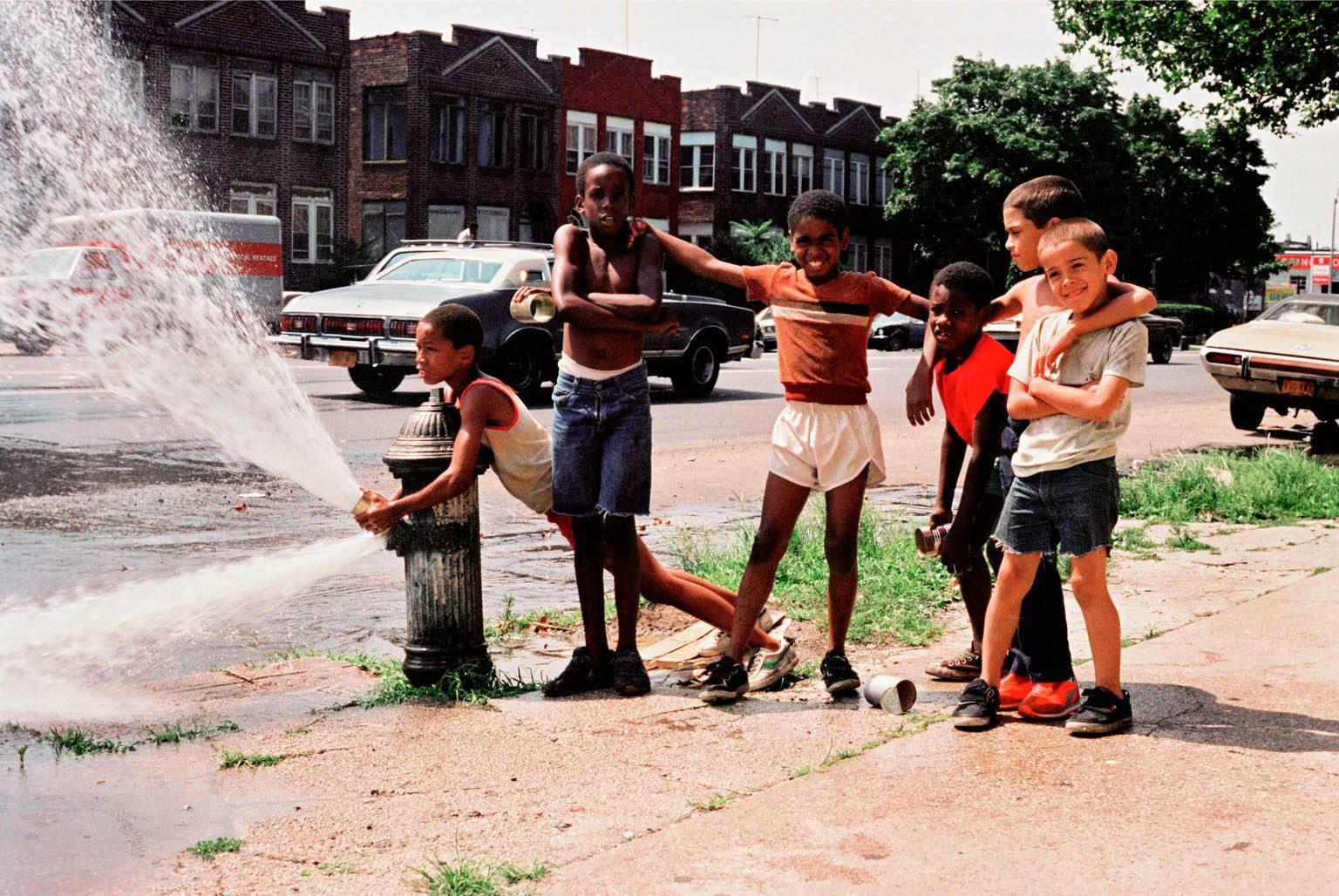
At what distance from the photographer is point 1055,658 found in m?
5.04

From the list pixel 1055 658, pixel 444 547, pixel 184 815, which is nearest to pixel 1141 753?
pixel 1055 658

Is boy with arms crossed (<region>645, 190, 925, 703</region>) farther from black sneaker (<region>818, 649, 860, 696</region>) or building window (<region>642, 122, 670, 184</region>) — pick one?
building window (<region>642, 122, 670, 184</region>)

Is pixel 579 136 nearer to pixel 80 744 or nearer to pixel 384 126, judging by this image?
pixel 384 126

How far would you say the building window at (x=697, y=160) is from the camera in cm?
5528

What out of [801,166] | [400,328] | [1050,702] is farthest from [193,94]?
[1050,702]

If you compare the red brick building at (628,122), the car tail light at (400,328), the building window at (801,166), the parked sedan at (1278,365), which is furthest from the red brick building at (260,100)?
the parked sedan at (1278,365)

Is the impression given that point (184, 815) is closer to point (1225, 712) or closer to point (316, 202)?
point (1225, 712)

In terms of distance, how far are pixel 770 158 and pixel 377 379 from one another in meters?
41.0

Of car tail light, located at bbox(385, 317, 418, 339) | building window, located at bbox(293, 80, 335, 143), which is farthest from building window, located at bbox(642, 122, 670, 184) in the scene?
car tail light, located at bbox(385, 317, 418, 339)

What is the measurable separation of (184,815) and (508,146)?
148ft

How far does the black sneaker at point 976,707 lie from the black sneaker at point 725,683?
28.9 inches

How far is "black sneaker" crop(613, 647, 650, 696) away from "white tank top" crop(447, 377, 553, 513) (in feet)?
1.98

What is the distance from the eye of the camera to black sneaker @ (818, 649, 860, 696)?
5230mm

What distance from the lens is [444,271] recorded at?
1844 centimetres
